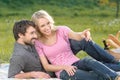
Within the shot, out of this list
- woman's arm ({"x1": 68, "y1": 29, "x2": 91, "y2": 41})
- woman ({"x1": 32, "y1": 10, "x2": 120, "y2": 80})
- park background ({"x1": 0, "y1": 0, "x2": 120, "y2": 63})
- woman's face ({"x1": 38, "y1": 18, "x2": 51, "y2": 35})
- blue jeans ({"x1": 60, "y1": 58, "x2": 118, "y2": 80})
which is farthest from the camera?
park background ({"x1": 0, "y1": 0, "x2": 120, "y2": 63})

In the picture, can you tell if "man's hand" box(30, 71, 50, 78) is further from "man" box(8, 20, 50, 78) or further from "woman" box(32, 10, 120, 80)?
"woman" box(32, 10, 120, 80)

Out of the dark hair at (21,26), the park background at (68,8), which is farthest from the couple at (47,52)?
the park background at (68,8)

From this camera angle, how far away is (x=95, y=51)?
7520 mm

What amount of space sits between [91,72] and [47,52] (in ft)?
2.28

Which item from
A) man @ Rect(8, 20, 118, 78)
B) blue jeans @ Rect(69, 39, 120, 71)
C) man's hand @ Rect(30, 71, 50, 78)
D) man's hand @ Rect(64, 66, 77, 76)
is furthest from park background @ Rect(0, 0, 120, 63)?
man's hand @ Rect(64, 66, 77, 76)

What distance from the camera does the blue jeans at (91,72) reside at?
6.67 meters

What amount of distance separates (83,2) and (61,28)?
35.5 metres

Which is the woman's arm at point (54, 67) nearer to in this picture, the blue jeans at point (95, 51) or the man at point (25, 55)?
the man at point (25, 55)

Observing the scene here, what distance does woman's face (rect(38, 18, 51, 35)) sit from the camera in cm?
711

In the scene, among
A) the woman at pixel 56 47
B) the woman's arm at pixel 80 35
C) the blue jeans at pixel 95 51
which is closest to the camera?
the woman at pixel 56 47

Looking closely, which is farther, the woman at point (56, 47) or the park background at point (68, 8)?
the park background at point (68, 8)

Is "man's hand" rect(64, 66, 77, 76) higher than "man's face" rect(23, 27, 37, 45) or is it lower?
lower

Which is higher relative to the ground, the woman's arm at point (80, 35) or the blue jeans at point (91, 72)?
the woman's arm at point (80, 35)

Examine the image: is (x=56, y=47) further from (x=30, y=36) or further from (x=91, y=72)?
(x=91, y=72)
